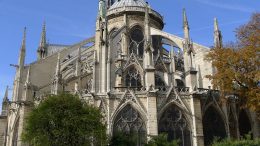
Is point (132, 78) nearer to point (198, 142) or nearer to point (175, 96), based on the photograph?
point (175, 96)

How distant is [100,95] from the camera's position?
22.2m

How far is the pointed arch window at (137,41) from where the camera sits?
1267 inches

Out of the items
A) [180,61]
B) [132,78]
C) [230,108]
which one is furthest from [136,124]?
[180,61]

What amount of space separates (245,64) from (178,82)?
402 inches

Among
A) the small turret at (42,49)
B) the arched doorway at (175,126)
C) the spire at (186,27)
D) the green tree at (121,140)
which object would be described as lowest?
the green tree at (121,140)

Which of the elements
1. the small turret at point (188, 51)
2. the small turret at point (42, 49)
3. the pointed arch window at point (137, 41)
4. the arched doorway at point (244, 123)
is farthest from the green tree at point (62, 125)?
the small turret at point (42, 49)

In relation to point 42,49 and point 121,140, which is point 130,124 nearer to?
point 121,140

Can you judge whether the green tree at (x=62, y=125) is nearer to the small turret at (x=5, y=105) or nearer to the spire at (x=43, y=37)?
the small turret at (x=5, y=105)

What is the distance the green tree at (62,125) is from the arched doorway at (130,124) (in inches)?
165

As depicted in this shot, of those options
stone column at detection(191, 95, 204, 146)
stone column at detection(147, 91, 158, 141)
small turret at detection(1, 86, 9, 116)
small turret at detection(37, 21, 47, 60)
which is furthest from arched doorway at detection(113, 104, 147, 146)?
small turret at detection(37, 21, 47, 60)

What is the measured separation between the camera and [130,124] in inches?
854

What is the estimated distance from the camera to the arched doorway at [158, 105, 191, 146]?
21.8 metres

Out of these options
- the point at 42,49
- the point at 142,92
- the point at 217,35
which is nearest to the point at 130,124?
the point at 142,92

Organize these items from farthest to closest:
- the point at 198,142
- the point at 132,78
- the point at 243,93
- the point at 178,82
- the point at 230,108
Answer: the point at 178,82 < the point at 132,78 < the point at 230,108 < the point at 198,142 < the point at 243,93
